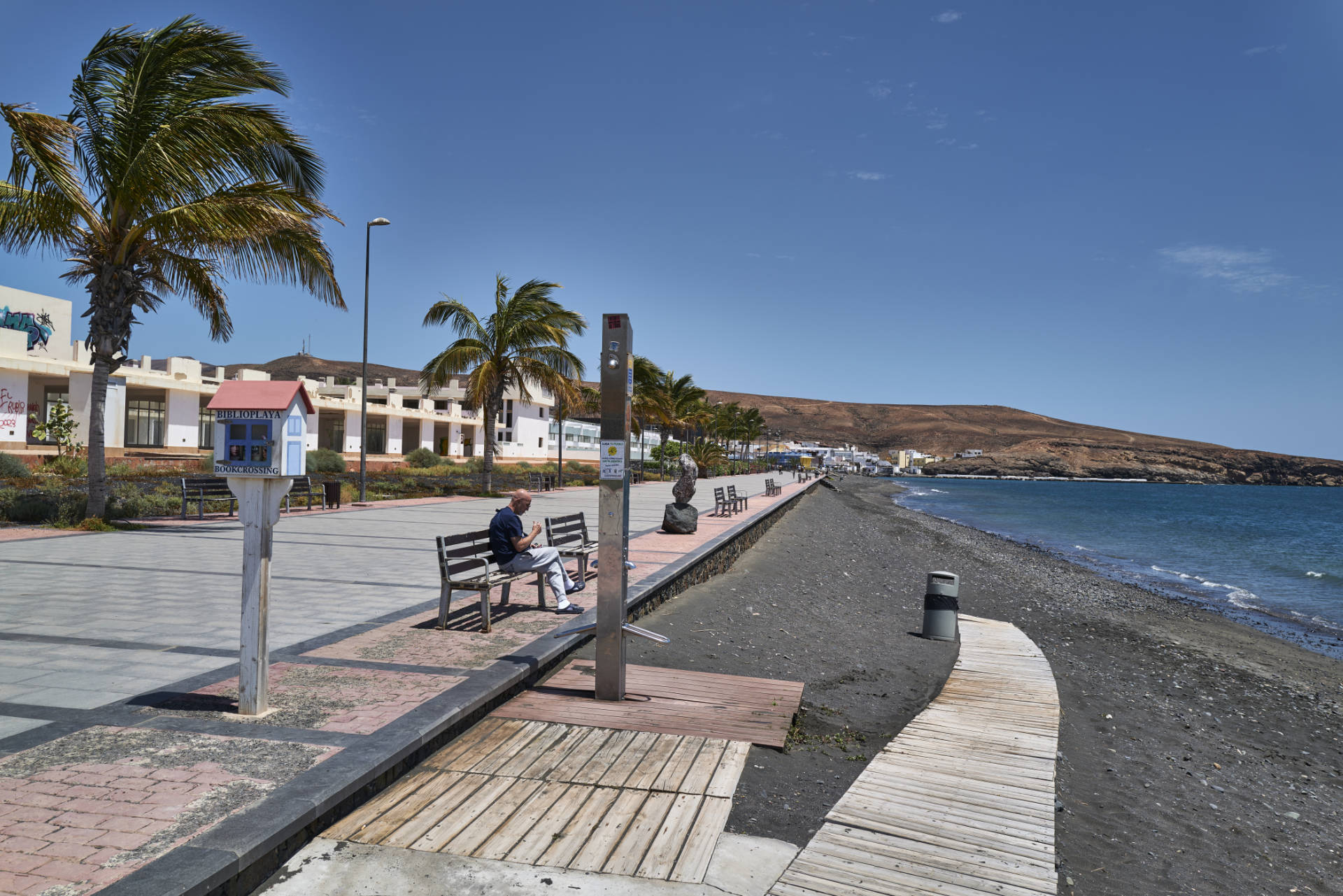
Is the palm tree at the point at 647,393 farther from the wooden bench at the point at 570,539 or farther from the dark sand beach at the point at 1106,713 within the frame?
the wooden bench at the point at 570,539

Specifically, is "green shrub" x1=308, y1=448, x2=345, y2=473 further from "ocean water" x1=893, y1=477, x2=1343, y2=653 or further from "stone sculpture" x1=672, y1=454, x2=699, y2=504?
"ocean water" x1=893, y1=477, x2=1343, y2=653

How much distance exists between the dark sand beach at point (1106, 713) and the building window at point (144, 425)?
103 ft

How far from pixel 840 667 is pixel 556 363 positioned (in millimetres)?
19780

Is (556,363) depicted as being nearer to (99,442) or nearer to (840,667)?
(99,442)

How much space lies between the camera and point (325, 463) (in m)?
32.4

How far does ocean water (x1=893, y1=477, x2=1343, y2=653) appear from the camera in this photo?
1870 centimetres

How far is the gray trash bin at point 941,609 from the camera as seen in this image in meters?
9.38

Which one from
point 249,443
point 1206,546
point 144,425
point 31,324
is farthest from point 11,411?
point 1206,546

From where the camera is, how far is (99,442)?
1293 centimetres

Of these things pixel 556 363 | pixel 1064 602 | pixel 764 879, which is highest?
pixel 556 363

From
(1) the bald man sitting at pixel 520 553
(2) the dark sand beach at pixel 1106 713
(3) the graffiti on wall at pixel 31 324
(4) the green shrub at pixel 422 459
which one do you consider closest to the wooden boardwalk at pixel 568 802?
(2) the dark sand beach at pixel 1106 713

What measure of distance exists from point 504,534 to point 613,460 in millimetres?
2454

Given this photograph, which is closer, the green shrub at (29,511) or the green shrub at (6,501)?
the green shrub at (29,511)

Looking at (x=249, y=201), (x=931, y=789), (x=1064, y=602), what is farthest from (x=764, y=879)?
(x=1064, y=602)
